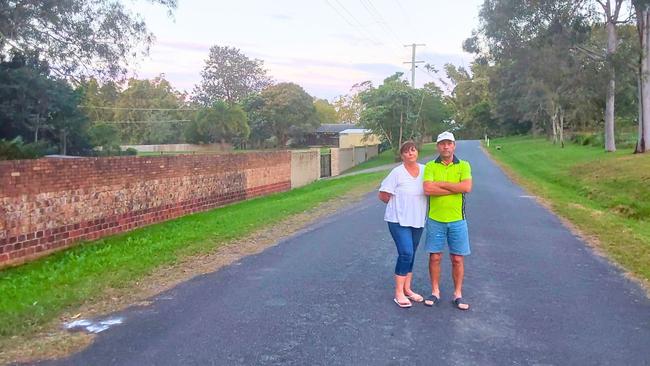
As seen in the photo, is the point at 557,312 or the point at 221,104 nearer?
the point at 557,312

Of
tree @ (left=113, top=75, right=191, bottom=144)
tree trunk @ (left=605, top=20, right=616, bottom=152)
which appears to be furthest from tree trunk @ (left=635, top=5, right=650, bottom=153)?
tree @ (left=113, top=75, right=191, bottom=144)

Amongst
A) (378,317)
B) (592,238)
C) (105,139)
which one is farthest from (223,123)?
(378,317)

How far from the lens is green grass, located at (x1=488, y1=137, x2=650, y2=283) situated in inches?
340

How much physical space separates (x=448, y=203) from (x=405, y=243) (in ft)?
1.77

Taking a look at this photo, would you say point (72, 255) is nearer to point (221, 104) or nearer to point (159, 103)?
point (221, 104)

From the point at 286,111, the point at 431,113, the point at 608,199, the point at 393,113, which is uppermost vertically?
the point at 286,111

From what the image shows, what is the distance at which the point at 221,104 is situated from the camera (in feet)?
214

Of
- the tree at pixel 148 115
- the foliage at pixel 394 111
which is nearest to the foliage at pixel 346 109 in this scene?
the tree at pixel 148 115

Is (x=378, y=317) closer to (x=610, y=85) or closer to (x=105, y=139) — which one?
(x=610, y=85)

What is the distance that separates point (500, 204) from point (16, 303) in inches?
426

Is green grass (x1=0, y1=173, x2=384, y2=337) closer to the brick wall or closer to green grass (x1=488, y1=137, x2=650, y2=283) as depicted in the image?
the brick wall

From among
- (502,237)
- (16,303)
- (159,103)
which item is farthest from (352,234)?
(159,103)

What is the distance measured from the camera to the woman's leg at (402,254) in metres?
5.53

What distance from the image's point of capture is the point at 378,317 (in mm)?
5199
